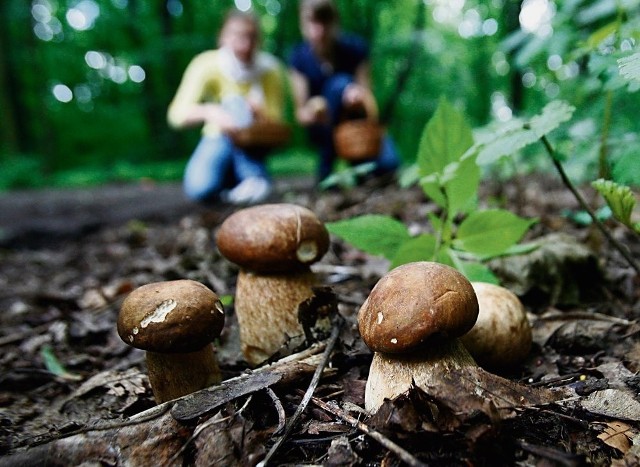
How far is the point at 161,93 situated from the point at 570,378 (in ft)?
80.8

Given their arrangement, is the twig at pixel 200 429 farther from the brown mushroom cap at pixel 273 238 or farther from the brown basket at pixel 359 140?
the brown basket at pixel 359 140

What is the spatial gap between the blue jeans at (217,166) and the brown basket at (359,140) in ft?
4.40

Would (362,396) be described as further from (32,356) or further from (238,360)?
(32,356)

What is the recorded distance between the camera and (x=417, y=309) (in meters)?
1.36

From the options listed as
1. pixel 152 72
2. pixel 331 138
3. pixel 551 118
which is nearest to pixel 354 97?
pixel 331 138

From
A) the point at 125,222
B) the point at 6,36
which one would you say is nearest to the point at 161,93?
the point at 6,36

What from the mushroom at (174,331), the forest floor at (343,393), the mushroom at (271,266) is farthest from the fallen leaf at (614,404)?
the mushroom at (174,331)

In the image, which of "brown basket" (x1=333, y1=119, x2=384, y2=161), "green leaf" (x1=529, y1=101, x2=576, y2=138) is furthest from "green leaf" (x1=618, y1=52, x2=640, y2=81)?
"brown basket" (x1=333, y1=119, x2=384, y2=161)

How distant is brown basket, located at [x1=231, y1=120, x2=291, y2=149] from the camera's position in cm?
685

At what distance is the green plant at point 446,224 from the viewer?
1.92 metres

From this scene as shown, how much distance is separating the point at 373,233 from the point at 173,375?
93 centimetres

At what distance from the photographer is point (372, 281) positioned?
2734mm

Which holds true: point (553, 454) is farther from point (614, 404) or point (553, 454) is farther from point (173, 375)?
point (173, 375)

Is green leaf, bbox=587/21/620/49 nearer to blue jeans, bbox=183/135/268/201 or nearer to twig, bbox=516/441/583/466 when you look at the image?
twig, bbox=516/441/583/466
